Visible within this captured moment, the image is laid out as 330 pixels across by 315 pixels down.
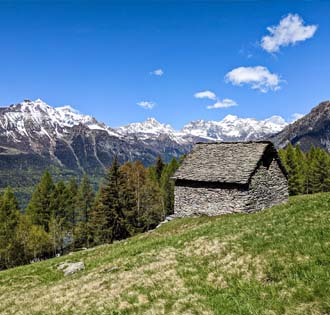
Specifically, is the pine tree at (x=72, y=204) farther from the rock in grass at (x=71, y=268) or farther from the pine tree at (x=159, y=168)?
the rock in grass at (x=71, y=268)

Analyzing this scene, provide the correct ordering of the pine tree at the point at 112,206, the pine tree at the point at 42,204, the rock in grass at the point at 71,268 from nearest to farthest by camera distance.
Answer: the rock in grass at the point at 71,268 → the pine tree at the point at 112,206 → the pine tree at the point at 42,204

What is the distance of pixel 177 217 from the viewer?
43.9m

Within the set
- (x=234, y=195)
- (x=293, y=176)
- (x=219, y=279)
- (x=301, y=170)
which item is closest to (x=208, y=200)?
(x=234, y=195)

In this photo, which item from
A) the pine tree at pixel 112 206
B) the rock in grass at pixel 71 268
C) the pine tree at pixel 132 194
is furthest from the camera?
the pine tree at pixel 132 194

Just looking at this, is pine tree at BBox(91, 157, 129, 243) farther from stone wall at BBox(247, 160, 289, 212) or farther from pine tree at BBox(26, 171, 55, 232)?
stone wall at BBox(247, 160, 289, 212)

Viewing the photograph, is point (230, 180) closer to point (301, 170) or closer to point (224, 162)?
point (224, 162)

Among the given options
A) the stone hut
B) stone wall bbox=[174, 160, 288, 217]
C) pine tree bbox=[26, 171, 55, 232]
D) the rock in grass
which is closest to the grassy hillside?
the rock in grass

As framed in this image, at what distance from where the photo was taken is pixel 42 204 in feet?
270

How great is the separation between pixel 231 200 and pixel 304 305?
27560 mm

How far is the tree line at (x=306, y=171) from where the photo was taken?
82731mm

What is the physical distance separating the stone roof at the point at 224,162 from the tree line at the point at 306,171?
4250cm

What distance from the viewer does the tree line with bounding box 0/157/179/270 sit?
62375mm

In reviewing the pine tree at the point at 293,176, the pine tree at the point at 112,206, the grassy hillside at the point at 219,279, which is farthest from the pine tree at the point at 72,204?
the grassy hillside at the point at 219,279

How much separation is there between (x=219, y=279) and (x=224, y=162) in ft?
Result: 91.3
